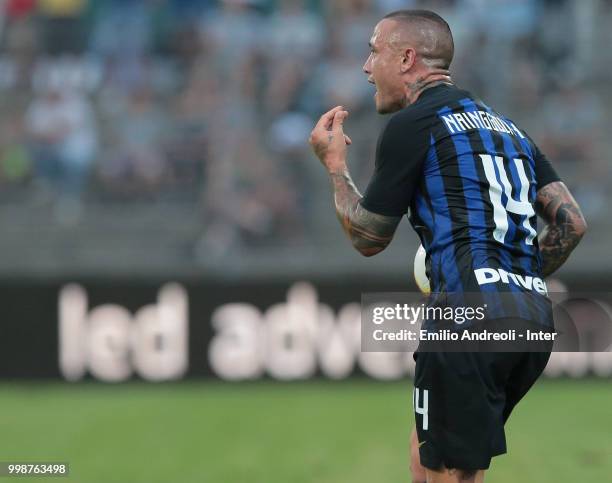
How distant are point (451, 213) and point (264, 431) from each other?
474 cm

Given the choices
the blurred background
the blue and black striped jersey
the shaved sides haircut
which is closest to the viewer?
the blue and black striped jersey

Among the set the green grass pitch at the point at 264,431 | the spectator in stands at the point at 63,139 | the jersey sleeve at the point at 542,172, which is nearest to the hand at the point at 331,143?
the jersey sleeve at the point at 542,172

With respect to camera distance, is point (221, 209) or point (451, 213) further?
point (221, 209)

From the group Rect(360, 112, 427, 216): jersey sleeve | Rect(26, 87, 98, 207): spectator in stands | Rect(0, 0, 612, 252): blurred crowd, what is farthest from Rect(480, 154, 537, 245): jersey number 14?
Rect(26, 87, 98, 207): spectator in stands

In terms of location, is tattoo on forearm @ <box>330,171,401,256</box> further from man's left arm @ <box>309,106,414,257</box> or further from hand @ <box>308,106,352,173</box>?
hand @ <box>308,106,352,173</box>

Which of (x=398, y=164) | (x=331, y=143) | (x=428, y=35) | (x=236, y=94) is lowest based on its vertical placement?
(x=398, y=164)

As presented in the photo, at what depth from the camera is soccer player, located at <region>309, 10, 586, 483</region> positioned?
158 inches

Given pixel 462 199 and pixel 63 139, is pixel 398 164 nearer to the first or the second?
pixel 462 199

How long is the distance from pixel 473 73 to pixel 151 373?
474 cm

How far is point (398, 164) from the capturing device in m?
4.12

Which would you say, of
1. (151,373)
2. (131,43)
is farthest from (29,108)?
(151,373)

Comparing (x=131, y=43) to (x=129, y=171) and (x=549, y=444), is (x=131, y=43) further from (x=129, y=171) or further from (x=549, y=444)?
(x=549, y=444)

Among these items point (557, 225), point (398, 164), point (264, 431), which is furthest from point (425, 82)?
point (264, 431)

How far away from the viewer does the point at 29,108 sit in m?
12.7
